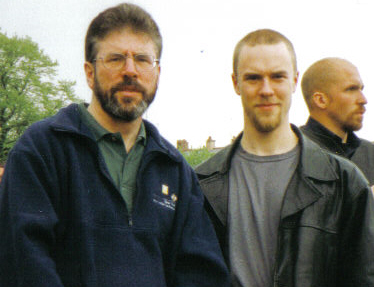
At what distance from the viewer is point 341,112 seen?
3.96 m

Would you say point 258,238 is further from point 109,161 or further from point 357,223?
point 109,161

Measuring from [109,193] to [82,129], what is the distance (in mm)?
398

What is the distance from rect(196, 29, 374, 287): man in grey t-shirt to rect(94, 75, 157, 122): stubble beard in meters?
0.75

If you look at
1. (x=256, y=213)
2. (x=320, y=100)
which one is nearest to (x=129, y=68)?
(x=256, y=213)

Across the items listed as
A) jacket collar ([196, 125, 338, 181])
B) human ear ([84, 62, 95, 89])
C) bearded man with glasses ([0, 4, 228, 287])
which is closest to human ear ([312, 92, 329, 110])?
jacket collar ([196, 125, 338, 181])

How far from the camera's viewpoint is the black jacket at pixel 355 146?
385cm

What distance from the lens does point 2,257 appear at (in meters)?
2.07

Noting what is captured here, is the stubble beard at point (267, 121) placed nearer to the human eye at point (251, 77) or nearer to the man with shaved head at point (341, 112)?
the human eye at point (251, 77)

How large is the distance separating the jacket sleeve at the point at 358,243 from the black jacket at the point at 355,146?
1.23 metres

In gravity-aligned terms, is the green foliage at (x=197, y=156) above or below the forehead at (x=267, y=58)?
below

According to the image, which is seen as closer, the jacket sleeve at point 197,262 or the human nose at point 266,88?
the jacket sleeve at point 197,262

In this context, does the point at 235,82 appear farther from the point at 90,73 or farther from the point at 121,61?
the point at 90,73

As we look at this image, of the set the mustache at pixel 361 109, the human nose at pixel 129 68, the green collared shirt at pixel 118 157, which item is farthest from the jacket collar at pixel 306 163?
the mustache at pixel 361 109

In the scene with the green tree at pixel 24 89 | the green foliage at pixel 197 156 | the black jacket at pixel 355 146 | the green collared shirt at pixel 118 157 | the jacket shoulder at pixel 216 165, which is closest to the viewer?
the green collared shirt at pixel 118 157
